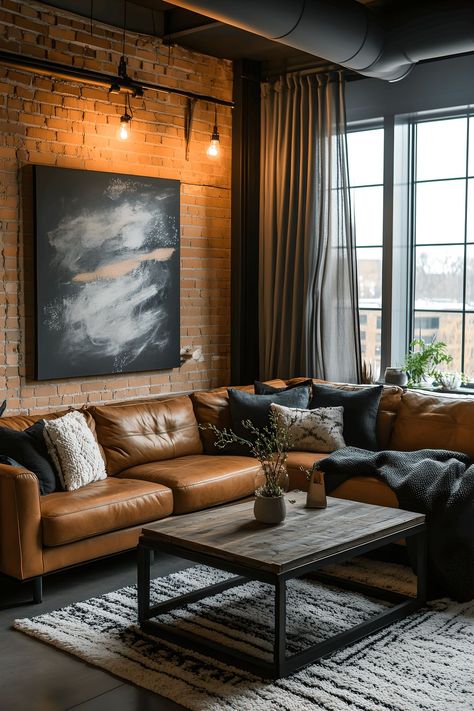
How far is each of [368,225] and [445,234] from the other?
2.14ft

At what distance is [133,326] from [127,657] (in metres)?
2.89

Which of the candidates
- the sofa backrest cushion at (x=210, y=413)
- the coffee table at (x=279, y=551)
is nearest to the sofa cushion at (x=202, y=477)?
the sofa backrest cushion at (x=210, y=413)

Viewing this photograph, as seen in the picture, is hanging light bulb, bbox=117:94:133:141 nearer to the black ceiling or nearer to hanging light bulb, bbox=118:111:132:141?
hanging light bulb, bbox=118:111:132:141

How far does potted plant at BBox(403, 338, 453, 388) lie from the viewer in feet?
19.6

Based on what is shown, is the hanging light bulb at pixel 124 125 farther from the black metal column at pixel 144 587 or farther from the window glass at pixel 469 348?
the black metal column at pixel 144 587

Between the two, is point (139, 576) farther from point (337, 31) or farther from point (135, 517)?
point (337, 31)

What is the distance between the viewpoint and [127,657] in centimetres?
344

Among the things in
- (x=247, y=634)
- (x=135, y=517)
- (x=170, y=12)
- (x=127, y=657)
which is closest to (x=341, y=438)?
(x=135, y=517)

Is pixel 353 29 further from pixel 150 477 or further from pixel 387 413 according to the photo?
pixel 150 477

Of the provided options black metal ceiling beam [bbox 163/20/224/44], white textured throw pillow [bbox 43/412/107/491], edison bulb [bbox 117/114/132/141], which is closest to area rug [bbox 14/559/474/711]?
white textured throw pillow [bbox 43/412/107/491]

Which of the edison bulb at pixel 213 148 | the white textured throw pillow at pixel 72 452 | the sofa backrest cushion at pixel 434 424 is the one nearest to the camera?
the white textured throw pillow at pixel 72 452

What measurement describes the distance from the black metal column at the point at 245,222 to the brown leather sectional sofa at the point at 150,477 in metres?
0.80

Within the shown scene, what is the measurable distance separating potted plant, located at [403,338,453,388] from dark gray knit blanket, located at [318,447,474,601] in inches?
43.5

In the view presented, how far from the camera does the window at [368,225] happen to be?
6441mm
